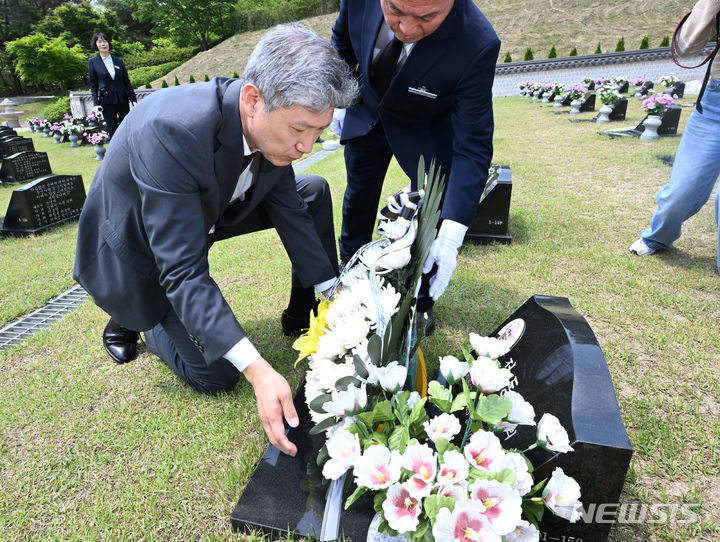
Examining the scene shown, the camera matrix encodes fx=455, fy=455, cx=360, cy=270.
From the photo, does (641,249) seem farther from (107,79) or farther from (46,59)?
(46,59)

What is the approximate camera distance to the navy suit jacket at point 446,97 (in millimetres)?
2367

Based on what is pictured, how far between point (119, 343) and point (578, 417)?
262 cm

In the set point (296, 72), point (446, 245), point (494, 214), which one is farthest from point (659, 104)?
point (296, 72)

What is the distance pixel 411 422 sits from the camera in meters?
1.26

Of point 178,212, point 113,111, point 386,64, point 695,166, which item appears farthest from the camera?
point 113,111

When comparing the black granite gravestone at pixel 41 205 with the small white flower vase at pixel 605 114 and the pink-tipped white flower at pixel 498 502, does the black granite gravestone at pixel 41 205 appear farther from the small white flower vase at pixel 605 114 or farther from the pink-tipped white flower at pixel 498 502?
the small white flower vase at pixel 605 114

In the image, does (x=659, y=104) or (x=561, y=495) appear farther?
(x=659, y=104)

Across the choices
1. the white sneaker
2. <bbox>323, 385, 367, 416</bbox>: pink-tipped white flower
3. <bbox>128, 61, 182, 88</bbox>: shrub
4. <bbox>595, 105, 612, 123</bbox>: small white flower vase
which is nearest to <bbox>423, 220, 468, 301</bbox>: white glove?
<bbox>323, 385, 367, 416</bbox>: pink-tipped white flower

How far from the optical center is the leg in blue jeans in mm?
3148

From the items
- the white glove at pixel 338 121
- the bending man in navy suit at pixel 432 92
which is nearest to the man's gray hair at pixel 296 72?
the bending man in navy suit at pixel 432 92

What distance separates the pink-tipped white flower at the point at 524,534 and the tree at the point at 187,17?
50.6m

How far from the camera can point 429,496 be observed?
105 cm

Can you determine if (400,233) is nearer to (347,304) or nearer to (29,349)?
(347,304)

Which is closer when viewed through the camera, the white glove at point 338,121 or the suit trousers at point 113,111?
the white glove at point 338,121
